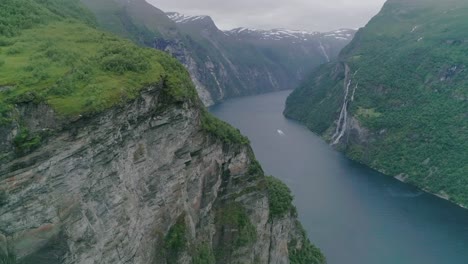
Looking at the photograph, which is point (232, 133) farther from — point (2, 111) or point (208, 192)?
point (2, 111)

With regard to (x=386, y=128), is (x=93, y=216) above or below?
above

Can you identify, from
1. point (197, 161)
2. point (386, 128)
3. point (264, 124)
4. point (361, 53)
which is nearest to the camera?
point (197, 161)

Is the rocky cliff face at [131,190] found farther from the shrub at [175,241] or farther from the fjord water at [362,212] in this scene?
the fjord water at [362,212]

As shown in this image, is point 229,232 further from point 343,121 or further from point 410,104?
point 343,121

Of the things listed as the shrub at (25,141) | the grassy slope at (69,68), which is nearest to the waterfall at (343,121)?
the grassy slope at (69,68)

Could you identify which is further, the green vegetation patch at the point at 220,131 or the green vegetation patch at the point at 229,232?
the green vegetation patch at the point at 229,232

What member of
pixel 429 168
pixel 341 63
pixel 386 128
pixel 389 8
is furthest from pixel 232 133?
pixel 389 8
